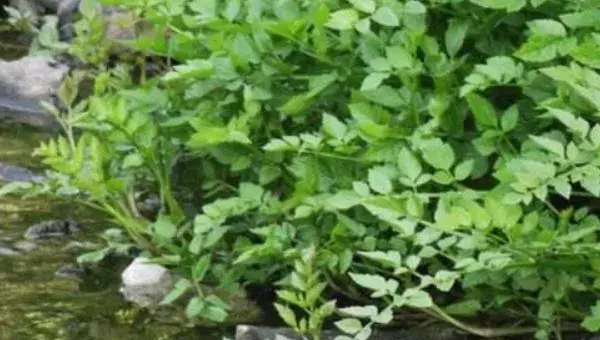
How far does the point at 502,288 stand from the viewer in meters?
3.09

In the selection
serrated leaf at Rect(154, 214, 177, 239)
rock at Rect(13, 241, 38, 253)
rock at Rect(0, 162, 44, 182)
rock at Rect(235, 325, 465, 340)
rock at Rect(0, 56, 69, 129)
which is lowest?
rock at Rect(0, 56, 69, 129)

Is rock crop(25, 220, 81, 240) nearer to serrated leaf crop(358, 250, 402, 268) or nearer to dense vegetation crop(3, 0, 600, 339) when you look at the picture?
dense vegetation crop(3, 0, 600, 339)

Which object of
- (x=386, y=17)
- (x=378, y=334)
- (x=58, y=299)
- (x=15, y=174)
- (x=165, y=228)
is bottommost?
(x=15, y=174)

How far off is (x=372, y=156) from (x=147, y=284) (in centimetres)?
110

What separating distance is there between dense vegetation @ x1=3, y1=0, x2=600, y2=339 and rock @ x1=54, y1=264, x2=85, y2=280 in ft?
1.07

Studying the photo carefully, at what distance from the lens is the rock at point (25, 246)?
440cm

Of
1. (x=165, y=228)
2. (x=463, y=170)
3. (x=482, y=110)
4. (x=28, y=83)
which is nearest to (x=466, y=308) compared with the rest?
(x=463, y=170)

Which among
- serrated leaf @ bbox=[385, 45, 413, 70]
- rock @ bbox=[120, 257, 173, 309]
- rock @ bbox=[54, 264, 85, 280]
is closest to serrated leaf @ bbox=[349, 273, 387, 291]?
serrated leaf @ bbox=[385, 45, 413, 70]

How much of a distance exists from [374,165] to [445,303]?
1.55 ft

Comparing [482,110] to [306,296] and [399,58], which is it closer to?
[399,58]

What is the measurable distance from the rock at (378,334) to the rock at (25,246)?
3.75 feet

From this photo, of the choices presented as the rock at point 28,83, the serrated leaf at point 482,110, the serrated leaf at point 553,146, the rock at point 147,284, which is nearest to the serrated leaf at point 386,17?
the serrated leaf at point 482,110

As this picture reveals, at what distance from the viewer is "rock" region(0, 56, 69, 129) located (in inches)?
275

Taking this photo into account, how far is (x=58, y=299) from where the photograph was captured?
13.0 ft
